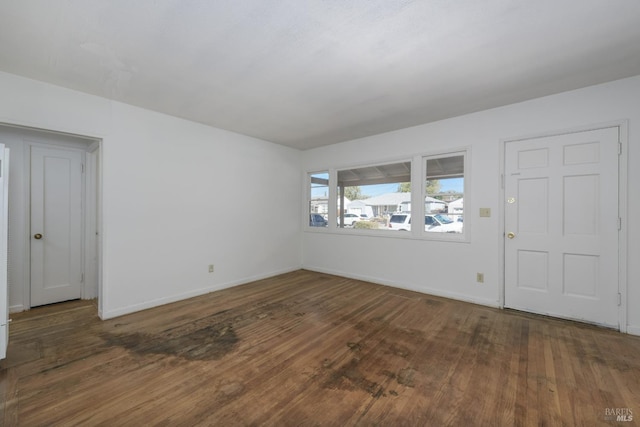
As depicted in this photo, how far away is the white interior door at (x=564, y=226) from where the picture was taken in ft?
9.21

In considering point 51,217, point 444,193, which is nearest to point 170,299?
point 51,217

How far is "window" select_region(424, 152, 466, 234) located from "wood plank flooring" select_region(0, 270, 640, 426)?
3.96 feet

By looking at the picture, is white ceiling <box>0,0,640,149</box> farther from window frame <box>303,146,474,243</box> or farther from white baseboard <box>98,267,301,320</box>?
white baseboard <box>98,267,301,320</box>

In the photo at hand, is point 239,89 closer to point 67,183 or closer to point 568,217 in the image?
point 67,183

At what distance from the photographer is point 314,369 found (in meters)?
2.12

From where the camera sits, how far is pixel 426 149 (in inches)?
159

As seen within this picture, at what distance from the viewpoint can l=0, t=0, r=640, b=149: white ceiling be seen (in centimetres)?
175

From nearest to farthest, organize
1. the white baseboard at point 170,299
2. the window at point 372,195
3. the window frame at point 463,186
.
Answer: the white baseboard at point 170,299, the window frame at point 463,186, the window at point 372,195

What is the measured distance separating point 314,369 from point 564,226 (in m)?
3.26

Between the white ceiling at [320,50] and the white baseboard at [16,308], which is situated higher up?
A: the white ceiling at [320,50]

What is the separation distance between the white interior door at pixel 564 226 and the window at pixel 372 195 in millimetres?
1464

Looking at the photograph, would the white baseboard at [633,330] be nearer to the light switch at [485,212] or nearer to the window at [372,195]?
the light switch at [485,212]

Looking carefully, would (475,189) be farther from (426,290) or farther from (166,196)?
(166,196)

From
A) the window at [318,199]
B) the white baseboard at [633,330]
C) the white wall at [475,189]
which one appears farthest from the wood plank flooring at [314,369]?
the window at [318,199]
